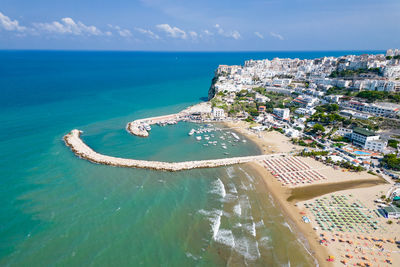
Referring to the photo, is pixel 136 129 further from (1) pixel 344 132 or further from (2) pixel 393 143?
(2) pixel 393 143

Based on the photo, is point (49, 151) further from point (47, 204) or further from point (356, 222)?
point (356, 222)

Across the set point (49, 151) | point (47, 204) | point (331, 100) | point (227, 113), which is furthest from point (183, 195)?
point (331, 100)

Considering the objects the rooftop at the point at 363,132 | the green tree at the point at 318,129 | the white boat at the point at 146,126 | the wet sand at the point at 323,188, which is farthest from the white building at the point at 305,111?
the white boat at the point at 146,126

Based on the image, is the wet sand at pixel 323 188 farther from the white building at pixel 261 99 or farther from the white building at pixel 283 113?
the white building at pixel 261 99

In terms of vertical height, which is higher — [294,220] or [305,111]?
[305,111]

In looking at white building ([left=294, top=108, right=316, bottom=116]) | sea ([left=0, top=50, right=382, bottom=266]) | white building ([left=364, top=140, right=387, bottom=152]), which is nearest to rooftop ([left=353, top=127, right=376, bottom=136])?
white building ([left=364, top=140, right=387, bottom=152])

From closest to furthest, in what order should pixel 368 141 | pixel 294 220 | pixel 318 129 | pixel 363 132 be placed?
1. pixel 294 220
2. pixel 368 141
3. pixel 363 132
4. pixel 318 129

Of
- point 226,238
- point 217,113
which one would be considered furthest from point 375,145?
point 217,113

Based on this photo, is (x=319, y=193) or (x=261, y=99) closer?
(x=319, y=193)
